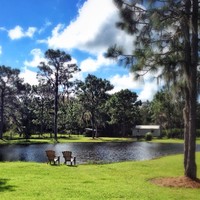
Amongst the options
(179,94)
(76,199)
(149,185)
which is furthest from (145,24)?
(76,199)

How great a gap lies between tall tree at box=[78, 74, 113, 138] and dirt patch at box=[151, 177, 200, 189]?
6972cm

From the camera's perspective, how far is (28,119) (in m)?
90.0

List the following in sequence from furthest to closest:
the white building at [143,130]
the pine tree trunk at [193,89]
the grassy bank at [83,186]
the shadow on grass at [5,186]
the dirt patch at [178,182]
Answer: the white building at [143,130]
the pine tree trunk at [193,89]
the dirt patch at [178,182]
the shadow on grass at [5,186]
the grassy bank at [83,186]

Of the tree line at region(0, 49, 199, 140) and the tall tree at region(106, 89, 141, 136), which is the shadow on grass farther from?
the tall tree at region(106, 89, 141, 136)

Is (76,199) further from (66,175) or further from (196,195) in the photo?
(66,175)

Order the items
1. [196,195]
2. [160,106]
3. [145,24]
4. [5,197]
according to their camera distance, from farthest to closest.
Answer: [160,106], [145,24], [196,195], [5,197]

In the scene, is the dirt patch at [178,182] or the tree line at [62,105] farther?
the tree line at [62,105]

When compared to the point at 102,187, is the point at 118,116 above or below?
above

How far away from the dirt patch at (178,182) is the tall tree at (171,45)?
49 centimetres

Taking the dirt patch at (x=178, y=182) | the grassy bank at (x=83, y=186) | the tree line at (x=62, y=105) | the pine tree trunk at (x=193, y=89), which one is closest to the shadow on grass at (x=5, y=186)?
the grassy bank at (x=83, y=186)

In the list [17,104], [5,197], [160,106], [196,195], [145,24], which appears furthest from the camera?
[160,106]

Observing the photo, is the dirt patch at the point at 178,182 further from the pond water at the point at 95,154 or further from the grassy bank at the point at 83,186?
the pond water at the point at 95,154

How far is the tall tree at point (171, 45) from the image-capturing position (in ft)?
52.7

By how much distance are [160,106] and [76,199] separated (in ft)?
254
